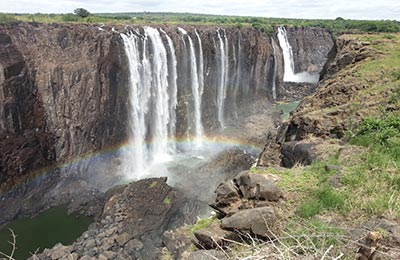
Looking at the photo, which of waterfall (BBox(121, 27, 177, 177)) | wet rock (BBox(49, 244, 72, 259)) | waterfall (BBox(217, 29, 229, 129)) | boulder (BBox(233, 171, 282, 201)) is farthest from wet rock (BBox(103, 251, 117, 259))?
waterfall (BBox(217, 29, 229, 129))

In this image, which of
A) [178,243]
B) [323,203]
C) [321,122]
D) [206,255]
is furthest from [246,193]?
[321,122]

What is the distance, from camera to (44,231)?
19.1m

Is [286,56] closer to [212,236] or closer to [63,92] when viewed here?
[63,92]

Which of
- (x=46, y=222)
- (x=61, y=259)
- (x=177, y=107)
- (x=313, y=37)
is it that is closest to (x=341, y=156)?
(x=61, y=259)

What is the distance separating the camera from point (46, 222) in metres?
19.9

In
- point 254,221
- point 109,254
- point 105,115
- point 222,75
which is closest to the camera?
point 254,221

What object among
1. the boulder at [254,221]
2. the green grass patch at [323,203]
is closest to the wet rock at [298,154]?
the green grass patch at [323,203]

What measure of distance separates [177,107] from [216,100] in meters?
6.10

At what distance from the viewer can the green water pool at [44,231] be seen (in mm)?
17844

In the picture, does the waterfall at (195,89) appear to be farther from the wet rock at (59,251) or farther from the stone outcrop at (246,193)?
the stone outcrop at (246,193)

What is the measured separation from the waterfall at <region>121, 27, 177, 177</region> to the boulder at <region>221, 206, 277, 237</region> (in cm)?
1910

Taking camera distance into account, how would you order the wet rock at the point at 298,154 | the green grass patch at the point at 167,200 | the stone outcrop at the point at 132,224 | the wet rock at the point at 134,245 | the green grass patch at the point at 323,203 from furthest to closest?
1. the green grass patch at the point at 167,200
2. the wet rock at the point at 134,245
3. the stone outcrop at the point at 132,224
4. the wet rock at the point at 298,154
5. the green grass patch at the point at 323,203

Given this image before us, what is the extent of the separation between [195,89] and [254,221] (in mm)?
26583

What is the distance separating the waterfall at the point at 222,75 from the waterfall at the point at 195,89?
2.97 metres
